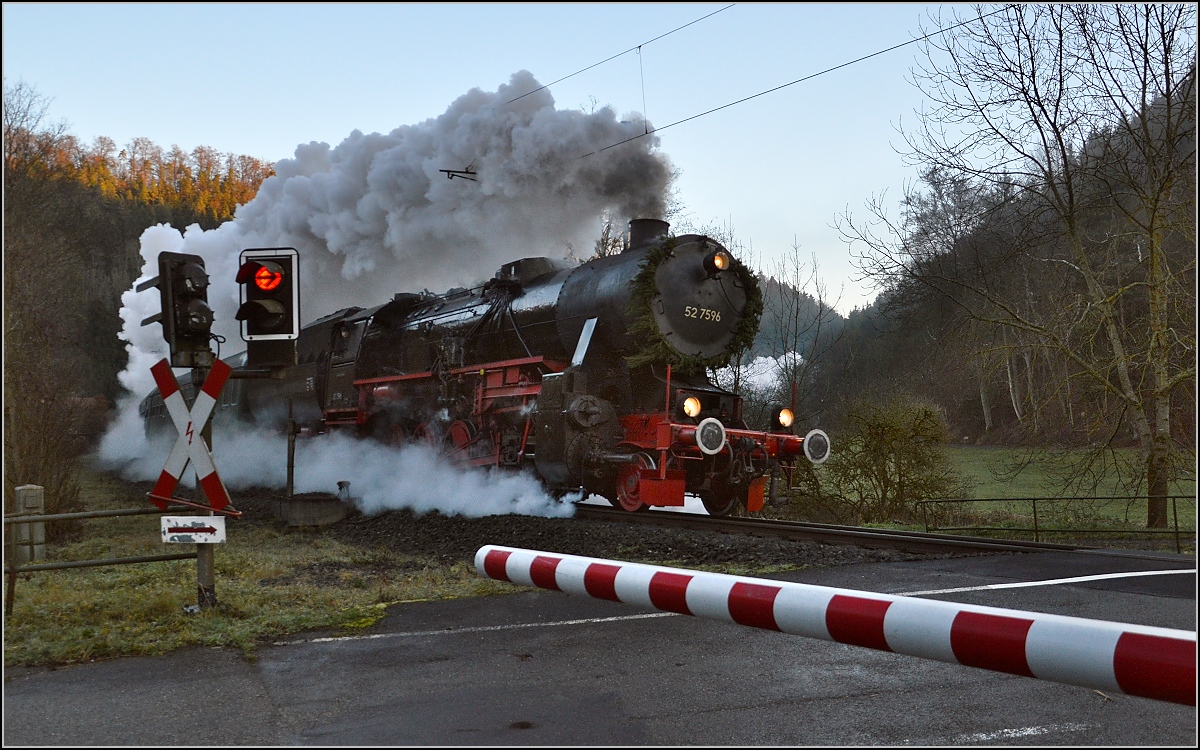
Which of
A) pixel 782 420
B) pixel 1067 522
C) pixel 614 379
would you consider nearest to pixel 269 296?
pixel 614 379

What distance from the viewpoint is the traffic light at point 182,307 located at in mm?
6660

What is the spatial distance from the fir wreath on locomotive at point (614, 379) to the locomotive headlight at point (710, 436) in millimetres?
20

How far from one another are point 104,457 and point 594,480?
101ft

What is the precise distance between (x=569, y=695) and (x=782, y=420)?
8.71 meters

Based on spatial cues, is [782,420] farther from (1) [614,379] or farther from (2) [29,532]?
(2) [29,532]

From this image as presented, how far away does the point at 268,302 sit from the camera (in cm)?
698

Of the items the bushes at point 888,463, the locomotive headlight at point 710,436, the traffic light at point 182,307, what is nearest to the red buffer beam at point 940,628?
the traffic light at point 182,307

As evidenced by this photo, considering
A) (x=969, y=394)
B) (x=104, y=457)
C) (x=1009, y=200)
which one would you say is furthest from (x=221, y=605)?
(x=969, y=394)

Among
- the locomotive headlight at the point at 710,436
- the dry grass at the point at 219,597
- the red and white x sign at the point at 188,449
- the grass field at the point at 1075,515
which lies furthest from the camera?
the grass field at the point at 1075,515

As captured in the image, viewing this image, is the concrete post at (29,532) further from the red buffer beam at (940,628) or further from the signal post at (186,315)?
the red buffer beam at (940,628)

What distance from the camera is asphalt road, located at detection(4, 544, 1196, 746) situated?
387 centimetres

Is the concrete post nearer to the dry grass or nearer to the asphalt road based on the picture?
the dry grass

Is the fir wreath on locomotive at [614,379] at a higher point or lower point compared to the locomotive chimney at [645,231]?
lower

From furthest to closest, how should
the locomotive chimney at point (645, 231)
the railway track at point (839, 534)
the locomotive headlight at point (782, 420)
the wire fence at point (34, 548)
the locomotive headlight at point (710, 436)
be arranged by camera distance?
the locomotive headlight at point (782, 420) < the locomotive chimney at point (645, 231) < the locomotive headlight at point (710, 436) < the railway track at point (839, 534) < the wire fence at point (34, 548)
